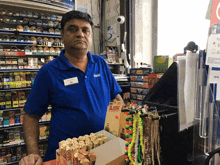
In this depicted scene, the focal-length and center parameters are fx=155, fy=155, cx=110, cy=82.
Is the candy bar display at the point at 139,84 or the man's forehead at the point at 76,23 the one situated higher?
the man's forehead at the point at 76,23

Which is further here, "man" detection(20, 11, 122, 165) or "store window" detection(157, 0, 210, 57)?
"store window" detection(157, 0, 210, 57)

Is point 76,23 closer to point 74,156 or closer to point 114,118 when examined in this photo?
point 114,118

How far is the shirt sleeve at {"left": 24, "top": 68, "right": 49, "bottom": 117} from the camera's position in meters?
1.35

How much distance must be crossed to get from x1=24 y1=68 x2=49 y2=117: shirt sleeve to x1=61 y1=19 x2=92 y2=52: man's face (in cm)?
37

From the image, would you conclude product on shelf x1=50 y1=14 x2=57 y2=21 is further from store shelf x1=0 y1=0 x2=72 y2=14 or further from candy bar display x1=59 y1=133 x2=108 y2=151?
candy bar display x1=59 y1=133 x2=108 y2=151

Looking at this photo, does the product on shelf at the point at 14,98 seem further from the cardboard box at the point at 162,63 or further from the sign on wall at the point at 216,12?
the sign on wall at the point at 216,12

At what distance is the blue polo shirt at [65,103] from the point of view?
1359 mm


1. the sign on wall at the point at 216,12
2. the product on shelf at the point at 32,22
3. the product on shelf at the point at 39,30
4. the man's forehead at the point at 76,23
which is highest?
the product on shelf at the point at 32,22

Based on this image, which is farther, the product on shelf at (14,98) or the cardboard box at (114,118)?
the product on shelf at (14,98)

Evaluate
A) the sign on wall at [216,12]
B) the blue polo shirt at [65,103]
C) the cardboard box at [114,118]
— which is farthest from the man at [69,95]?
the sign on wall at [216,12]

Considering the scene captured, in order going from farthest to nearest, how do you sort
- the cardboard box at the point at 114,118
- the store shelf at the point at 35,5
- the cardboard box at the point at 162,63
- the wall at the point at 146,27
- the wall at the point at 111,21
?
the wall at the point at 111,21
the wall at the point at 146,27
the store shelf at the point at 35,5
the cardboard box at the point at 162,63
the cardboard box at the point at 114,118

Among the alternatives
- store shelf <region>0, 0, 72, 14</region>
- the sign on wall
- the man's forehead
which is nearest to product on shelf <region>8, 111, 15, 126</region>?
store shelf <region>0, 0, 72, 14</region>

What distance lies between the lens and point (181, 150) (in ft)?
2.06

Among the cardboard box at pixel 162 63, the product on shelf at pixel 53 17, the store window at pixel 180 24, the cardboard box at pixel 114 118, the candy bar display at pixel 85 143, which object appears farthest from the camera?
the product on shelf at pixel 53 17
